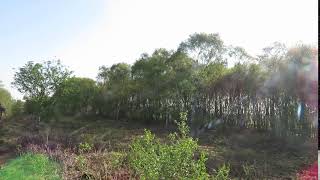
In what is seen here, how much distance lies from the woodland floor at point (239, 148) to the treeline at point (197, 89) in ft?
4.42

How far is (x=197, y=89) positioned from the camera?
34062 mm

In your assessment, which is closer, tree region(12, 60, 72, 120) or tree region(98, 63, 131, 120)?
tree region(12, 60, 72, 120)

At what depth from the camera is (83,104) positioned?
43188 mm

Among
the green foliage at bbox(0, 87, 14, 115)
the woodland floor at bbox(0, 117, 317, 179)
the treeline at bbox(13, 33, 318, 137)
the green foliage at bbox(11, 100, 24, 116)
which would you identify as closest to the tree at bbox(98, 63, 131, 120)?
the treeline at bbox(13, 33, 318, 137)

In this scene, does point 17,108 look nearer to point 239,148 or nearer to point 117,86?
point 117,86

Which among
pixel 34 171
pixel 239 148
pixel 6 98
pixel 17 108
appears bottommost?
pixel 239 148

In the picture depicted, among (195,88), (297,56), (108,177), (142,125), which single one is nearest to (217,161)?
(108,177)

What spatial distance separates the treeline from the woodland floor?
1348 millimetres

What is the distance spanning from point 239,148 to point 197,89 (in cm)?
1111

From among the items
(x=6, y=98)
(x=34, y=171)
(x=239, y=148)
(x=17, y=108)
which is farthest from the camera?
(x=6, y=98)

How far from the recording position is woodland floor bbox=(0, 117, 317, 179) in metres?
15.4

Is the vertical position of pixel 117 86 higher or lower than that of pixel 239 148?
higher

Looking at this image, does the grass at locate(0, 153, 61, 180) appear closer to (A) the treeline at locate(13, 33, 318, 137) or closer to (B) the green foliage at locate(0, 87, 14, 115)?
(A) the treeline at locate(13, 33, 318, 137)

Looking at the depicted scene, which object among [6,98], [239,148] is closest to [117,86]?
[6,98]
